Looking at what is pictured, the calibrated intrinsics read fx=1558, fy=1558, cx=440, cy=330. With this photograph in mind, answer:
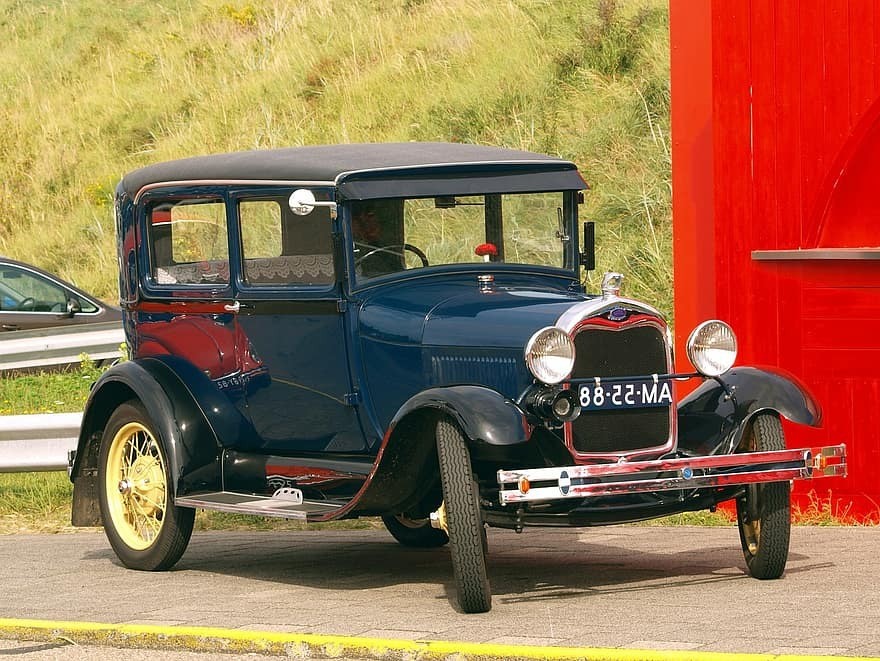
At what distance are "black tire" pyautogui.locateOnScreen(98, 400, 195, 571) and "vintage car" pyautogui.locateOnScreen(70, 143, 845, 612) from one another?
1 cm

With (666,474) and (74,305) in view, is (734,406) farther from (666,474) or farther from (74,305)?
(74,305)

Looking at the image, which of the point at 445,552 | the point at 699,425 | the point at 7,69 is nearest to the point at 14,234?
the point at 7,69

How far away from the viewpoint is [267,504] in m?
7.24

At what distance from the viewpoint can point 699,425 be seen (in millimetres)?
7098

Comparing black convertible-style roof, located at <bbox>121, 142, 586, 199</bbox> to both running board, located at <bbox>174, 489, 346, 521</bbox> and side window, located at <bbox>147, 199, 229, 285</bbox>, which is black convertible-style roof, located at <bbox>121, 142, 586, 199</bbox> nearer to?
side window, located at <bbox>147, 199, 229, 285</bbox>

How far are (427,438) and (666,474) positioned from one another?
40.4 inches

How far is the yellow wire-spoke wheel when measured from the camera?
26.1 feet

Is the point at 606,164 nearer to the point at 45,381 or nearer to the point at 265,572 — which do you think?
the point at 45,381

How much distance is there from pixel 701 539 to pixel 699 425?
48.8 inches

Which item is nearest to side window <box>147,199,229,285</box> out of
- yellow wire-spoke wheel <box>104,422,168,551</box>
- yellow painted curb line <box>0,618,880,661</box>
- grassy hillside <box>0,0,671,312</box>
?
yellow wire-spoke wheel <box>104,422,168,551</box>

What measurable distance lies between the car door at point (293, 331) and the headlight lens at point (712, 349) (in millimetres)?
1584

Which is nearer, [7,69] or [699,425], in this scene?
[699,425]

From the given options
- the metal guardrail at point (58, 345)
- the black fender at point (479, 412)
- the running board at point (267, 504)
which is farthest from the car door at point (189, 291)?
the metal guardrail at point (58, 345)

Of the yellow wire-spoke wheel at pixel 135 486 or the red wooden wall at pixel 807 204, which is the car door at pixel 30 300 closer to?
the yellow wire-spoke wheel at pixel 135 486
